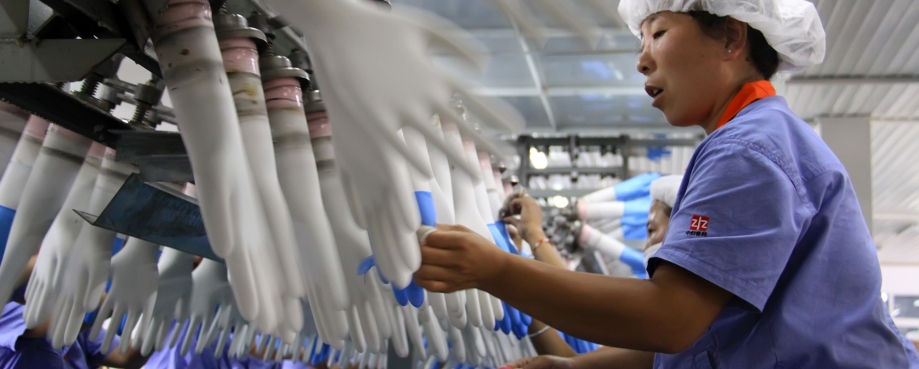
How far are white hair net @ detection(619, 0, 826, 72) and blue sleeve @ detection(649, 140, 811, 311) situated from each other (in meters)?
0.27

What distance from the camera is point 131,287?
1339mm

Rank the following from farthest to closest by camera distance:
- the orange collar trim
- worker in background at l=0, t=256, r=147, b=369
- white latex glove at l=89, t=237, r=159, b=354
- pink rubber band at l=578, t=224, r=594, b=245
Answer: pink rubber band at l=578, t=224, r=594, b=245, worker in background at l=0, t=256, r=147, b=369, white latex glove at l=89, t=237, r=159, b=354, the orange collar trim

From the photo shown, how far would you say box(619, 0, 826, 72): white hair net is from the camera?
1124mm

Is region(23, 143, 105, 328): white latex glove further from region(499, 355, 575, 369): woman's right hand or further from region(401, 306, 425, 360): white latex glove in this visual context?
region(499, 355, 575, 369): woman's right hand

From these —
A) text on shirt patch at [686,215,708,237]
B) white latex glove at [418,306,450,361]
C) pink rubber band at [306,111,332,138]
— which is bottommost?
white latex glove at [418,306,450,361]

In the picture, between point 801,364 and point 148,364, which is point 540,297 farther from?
point 148,364

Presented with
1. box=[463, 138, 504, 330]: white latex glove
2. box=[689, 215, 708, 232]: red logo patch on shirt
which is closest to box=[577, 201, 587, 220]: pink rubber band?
box=[463, 138, 504, 330]: white latex glove

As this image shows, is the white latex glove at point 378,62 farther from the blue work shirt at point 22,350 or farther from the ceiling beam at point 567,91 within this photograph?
the ceiling beam at point 567,91

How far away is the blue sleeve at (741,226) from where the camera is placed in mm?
894

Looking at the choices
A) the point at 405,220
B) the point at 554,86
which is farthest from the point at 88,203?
the point at 554,86

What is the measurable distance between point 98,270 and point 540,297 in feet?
2.29

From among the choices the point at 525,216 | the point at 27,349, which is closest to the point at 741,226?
the point at 525,216

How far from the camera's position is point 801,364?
3.04ft

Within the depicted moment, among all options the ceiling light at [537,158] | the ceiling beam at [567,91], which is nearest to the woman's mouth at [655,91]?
the ceiling light at [537,158]
